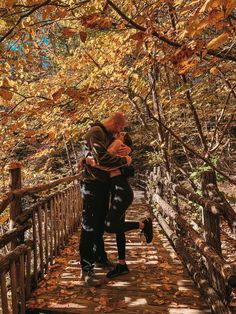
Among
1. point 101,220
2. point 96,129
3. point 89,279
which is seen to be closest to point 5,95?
point 96,129

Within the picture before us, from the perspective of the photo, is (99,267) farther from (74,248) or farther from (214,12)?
(214,12)

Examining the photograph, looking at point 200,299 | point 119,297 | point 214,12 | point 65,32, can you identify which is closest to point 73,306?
point 119,297

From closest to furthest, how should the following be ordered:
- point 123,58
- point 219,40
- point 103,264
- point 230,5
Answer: point 230,5 < point 219,40 < point 103,264 < point 123,58

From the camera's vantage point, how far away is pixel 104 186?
13.3ft

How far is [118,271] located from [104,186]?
4.12 ft

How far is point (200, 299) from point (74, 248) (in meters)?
2.84

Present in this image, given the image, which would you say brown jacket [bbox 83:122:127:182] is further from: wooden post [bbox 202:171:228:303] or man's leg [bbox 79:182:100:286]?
wooden post [bbox 202:171:228:303]

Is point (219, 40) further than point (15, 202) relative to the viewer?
No

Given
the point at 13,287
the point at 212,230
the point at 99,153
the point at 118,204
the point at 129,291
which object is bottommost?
the point at 129,291

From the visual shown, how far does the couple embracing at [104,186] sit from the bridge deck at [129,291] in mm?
241

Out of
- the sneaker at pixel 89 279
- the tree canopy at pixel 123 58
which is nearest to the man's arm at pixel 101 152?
the tree canopy at pixel 123 58

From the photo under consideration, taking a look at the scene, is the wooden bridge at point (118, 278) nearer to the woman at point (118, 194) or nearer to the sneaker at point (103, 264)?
the sneaker at point (103, 264)

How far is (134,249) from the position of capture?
5.54 metres

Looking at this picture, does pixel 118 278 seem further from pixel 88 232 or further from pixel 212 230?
pixel 212 230
